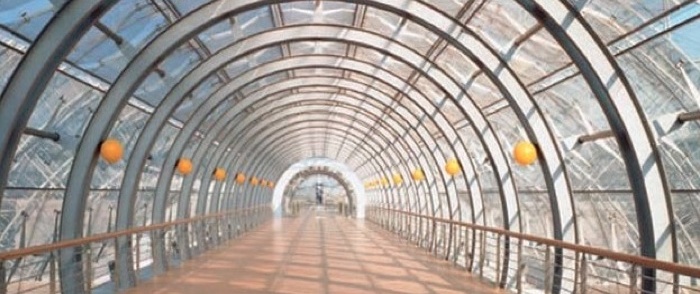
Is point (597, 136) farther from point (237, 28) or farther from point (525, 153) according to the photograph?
point (237, 28)

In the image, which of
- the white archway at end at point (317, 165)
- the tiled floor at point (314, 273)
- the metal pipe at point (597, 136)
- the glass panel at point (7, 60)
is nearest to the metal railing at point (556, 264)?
the tiled floor at point (314, 273)

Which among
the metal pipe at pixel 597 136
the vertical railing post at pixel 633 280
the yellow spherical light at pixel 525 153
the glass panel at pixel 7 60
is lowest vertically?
the vertical railing post at pixel 633 280

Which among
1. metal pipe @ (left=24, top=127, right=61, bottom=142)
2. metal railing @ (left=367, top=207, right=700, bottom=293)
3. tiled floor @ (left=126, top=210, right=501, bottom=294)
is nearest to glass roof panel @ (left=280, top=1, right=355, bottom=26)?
metal pipe @ (left=24, top=127, right=61, bottom=142)

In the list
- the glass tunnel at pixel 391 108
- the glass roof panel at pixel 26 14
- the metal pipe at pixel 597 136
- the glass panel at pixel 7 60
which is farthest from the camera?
the metal pipe at pixel 597 136

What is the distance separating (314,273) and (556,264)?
397cm

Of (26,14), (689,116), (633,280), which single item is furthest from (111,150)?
(689,116)

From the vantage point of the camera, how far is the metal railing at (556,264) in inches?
227

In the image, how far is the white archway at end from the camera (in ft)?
146

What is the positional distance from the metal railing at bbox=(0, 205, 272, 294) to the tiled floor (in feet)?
1.74

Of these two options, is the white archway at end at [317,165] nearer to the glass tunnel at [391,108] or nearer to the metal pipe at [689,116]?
the glass tunnel at [391,108]

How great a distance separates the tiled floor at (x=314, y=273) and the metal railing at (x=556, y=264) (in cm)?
51

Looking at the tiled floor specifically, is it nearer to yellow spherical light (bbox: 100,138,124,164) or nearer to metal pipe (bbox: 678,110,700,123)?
yellow spherical light (bbox: 100,138,124,164)

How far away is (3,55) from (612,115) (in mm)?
7662

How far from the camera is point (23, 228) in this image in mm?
11812
